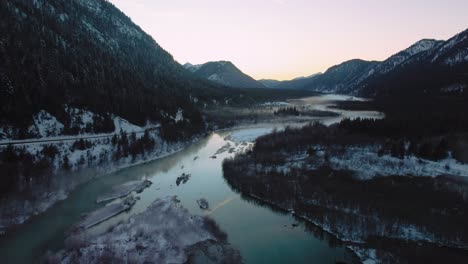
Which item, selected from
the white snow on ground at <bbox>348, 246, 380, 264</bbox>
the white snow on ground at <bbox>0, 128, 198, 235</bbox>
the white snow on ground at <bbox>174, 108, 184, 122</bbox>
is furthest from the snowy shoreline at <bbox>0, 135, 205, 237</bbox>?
the white snow on ground at <bbox>174, 108, 184, 122</bbox>

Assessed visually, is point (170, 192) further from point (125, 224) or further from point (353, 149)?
point (353, 149)

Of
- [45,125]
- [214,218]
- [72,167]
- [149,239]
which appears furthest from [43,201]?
[45,125]

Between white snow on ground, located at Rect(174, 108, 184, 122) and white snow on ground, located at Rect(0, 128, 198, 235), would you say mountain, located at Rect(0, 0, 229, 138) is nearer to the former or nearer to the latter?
white snow on ground, located at Rect(174, 108, 184, 122)

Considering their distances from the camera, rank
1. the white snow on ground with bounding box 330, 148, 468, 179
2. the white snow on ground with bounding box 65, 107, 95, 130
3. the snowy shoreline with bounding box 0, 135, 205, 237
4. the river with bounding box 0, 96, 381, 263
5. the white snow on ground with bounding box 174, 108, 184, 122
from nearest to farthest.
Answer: the river with bounding box 0, 96, 381, 263
the snowy shoreline with bounding box 0, 135, 205, 237
the white snow on ground with bounding box 330, 148, 468, 179
the white snow on ground with bounding box 65, 107, 95, 130
the white snow on ground with bounding box 174, 108, 184, 122

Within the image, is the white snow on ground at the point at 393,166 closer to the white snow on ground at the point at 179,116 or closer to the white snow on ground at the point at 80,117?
the white snow on ground at the point at 80,117

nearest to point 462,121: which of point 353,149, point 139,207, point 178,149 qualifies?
point 353,149

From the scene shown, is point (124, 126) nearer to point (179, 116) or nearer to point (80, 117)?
point (80, 117)

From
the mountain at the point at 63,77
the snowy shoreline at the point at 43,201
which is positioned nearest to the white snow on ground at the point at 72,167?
the snowy shoreline at the point at 43,201
